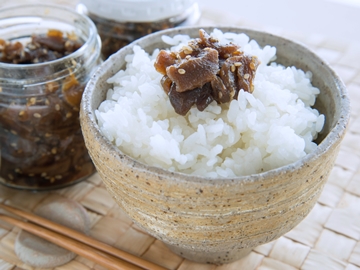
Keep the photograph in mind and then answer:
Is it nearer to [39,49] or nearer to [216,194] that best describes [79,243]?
[216,194]

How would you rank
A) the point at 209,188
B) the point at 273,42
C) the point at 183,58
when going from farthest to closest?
1. the point at 273,42
2. the point at 183,58
3. the point at 209,188

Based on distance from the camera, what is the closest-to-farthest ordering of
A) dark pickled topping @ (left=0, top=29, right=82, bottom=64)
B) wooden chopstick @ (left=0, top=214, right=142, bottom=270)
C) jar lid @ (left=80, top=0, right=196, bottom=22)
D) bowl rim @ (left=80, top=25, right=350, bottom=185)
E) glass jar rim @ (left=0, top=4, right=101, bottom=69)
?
1. bowl rim @ (left=80, top=25, right=350, bottom=185)
2. wooden chopstick @ (left=0, top=214, right=142, bottom=270)
3. glass jar rim @ (left=0, top=4, right=101, bottom=69)
4. dark pickled topping @ (left=0, top=29, right=82, bottom=64)
5. jar lid @ (left=80, top=0, right=196, bottom=22)

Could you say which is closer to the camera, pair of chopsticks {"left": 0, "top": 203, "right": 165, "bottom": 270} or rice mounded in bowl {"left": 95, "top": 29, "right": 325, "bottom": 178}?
rice mounded in bowl {"left": 95, "top": 29, "right": 325, "bottom": 178}

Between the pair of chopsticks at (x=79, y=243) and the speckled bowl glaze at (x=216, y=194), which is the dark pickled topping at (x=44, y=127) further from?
the speckled bowl glaze at (x=216, y=194)

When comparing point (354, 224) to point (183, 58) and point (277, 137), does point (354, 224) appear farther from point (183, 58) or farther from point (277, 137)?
point (183, 58)

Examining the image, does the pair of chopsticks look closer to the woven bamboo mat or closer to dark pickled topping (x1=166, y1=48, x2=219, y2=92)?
the woven bamboo mat

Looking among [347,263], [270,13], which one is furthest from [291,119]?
[270,13]

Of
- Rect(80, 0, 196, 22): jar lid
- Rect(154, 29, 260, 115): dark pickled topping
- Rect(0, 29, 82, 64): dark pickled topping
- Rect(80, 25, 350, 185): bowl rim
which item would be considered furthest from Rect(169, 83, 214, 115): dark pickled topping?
Rect(80, 0, 196, 22): jar lid
